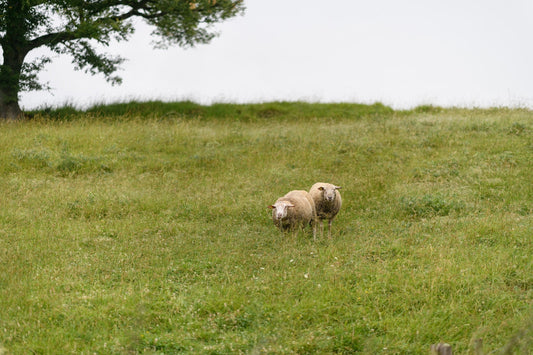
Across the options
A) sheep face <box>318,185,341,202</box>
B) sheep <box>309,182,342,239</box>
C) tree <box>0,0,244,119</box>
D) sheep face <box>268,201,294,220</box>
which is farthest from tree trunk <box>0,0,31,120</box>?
sheep face <box>268,201,294,220</box>

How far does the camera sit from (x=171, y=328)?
29.8ft

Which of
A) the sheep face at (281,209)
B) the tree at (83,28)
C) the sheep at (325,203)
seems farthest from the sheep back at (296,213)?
the tree at (83,28)

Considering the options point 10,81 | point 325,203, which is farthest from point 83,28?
point 325,203

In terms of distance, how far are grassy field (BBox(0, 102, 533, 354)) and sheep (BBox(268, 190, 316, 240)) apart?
15.8 inches

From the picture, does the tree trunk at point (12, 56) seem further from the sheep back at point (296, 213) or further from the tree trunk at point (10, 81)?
the sheep back at point (296, 213)

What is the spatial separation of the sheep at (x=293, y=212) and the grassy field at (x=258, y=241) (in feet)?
1.32

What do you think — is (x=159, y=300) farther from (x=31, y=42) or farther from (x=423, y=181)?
(x=31, y=42)

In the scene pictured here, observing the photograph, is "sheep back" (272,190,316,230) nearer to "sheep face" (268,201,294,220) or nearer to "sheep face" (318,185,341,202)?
"sheep face" (268,201,294,220)

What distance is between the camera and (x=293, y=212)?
46.6 feet

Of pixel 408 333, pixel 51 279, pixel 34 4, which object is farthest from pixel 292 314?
pixel 34 4

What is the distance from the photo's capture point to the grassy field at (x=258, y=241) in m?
8.98

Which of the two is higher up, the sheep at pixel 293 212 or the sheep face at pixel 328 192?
the sheep face at pixel 328 192

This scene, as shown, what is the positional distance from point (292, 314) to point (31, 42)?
27122mm

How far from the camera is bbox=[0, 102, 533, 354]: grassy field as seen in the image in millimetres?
8977
